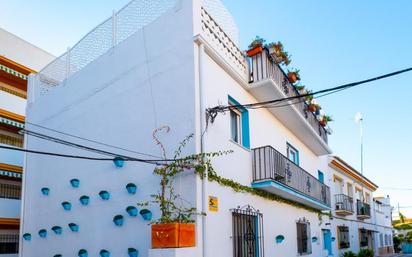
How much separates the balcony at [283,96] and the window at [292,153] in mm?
655

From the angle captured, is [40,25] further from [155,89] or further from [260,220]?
[260,220]

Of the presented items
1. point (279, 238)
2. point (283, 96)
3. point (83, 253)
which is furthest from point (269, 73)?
point (83, 253)

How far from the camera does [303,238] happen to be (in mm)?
14977

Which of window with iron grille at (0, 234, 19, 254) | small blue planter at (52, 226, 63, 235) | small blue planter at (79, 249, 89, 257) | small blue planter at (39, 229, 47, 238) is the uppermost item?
small blue planter at (52, 226, 63, 235)

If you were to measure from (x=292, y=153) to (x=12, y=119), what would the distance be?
12.5m

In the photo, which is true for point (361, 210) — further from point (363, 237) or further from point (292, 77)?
point (292, 77)

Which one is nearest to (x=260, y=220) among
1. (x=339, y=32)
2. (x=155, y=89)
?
(x=155, y=89)

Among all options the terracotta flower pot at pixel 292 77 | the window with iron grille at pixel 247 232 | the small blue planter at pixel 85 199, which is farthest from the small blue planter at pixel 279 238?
the small blue planter at pixel 85 199

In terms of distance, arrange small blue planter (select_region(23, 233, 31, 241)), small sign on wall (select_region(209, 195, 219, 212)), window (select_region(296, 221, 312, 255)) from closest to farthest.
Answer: small sign on wall (select_region(209, 195, 219, 212)), small blue planter (select_region(23, 233, 31, 241)), window (select_region(296, 221, 312, 255))

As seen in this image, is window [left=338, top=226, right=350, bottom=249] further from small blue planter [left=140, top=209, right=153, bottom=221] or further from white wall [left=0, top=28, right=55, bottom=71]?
white wall [left=0, top=28, right=55, bottom=71]

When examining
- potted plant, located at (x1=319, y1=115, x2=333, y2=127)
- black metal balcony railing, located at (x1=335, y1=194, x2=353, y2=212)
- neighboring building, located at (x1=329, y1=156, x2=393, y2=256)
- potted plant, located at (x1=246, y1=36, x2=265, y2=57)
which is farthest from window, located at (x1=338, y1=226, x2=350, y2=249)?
potted plant, located at (x1=246, y1=36, x2=265, y2=57)

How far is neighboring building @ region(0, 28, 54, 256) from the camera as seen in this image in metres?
16.6

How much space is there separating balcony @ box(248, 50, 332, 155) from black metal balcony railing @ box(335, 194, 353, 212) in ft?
14.4

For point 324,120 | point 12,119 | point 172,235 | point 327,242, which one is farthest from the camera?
point 327,242
